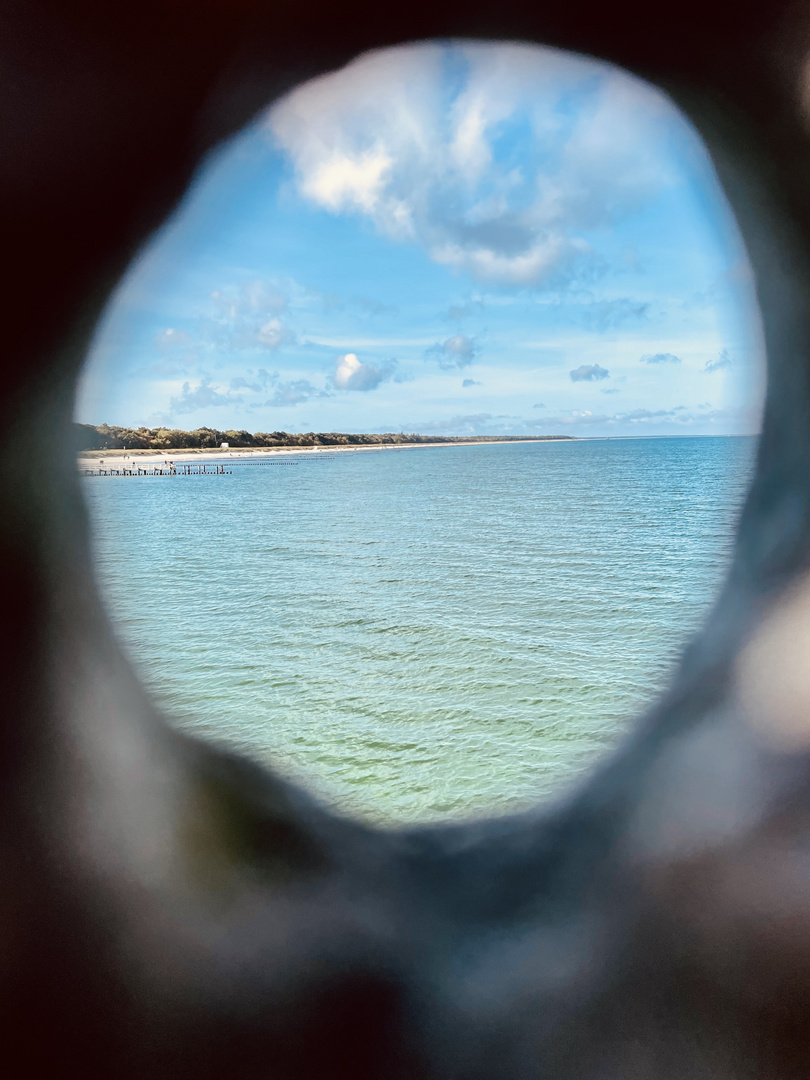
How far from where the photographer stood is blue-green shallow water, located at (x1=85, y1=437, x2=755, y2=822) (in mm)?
4900

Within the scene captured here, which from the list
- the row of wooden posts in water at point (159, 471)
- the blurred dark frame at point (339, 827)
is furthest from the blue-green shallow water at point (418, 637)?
the row of wooden posts in water at point (159, 471)

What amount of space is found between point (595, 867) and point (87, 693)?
2.17 meters

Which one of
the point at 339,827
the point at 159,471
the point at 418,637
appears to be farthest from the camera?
the point at 159,471

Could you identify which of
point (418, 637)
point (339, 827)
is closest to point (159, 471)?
point (418, 637)

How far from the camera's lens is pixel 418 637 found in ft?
28.4

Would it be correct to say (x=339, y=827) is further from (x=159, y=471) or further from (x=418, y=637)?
(x=159, y=471)

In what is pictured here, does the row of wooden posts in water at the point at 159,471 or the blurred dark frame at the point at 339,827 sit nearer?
the blurred dark frame at the point at 339,827

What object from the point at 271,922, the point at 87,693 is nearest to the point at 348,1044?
the point at 271,922

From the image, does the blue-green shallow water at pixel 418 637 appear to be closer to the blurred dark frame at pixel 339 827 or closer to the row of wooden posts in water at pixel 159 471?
the blurred dark frame at pixel 339 827

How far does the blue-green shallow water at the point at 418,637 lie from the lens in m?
4.90

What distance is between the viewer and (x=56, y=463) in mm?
2570

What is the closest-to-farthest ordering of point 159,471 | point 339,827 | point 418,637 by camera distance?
point 339,827, point 418,637, point 159,471

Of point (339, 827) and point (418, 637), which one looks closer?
point (339, 827)

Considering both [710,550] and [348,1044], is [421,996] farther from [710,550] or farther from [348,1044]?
[710,550]
